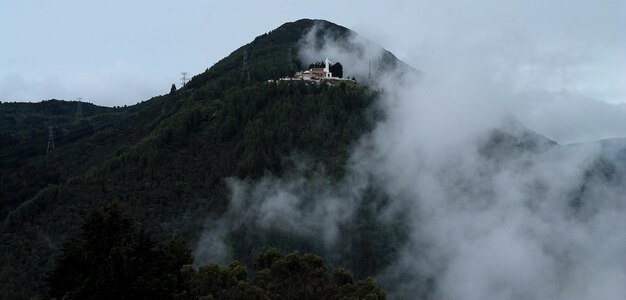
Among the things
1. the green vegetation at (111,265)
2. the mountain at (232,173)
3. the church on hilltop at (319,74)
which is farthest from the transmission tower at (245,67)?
the green vegetation at (111,265)

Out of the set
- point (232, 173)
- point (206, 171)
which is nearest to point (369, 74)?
point (232, 173)

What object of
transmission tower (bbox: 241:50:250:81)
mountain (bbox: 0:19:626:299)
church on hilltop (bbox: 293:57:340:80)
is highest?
transmission tower (bbox: 241:50:250:81)

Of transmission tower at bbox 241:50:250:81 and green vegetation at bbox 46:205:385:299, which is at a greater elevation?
transmission tower at bbox 241:50:250:81

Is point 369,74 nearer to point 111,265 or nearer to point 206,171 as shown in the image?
point 206,171

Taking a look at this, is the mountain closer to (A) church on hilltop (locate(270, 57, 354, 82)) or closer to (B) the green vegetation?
(A) church on hilltop (locate(270, 57, 354, 82))

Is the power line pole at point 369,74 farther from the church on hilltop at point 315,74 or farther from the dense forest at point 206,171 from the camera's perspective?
the dense forest at point 206,171

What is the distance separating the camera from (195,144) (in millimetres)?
78062

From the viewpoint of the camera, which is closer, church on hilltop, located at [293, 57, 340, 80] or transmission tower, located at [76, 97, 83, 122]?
church on hilltop, located at [293, 57, 340, 80]

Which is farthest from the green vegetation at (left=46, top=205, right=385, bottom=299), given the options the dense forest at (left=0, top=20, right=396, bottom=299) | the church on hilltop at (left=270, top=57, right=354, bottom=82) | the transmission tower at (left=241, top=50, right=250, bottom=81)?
the transmission tower at (left=241, top=50, right=250, bottom=81)

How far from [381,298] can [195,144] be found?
148 ft

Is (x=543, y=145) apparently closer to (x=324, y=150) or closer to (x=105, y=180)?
(x=324, y=150)

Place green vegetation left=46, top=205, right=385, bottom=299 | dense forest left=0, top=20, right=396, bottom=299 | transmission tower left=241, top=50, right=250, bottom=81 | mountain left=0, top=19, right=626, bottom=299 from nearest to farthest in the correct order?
green vegetation left=46, top=205, right=385, bottom=299 → dense forest left=0, top=20, right=396, bottom=299 → mountain left=0, top=19, right=626, bottom=299 → transmission tower left=241, top=50, right=250, bottom=81

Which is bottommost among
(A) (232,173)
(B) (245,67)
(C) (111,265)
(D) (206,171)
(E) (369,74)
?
(A) (232,173)

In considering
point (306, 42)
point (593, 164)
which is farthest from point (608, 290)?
point (306, 42)
